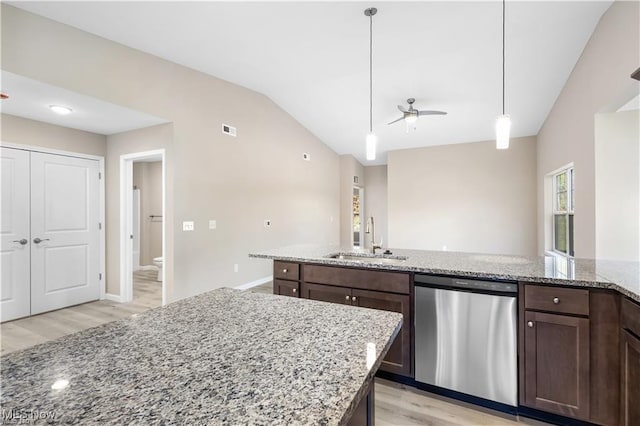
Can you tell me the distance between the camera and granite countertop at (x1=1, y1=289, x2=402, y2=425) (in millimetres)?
639

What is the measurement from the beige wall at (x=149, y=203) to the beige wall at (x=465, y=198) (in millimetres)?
5344

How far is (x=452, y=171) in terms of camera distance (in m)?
6.74

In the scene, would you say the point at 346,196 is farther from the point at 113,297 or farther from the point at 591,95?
the point at 113,297

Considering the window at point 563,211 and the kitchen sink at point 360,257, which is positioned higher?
the window at point 563,211

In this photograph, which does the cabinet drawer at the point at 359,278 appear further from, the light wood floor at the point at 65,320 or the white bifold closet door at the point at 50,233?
the white bifold closet door at the point at 50,233

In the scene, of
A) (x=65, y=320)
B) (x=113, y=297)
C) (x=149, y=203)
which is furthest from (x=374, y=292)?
(x=149, y=203)

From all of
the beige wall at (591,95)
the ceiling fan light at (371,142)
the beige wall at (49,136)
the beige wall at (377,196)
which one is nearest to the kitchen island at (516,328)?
the ceiling fan light at (371,142)

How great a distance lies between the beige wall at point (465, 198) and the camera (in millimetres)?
6137

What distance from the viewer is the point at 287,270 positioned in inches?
103

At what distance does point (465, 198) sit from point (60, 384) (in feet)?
23.2

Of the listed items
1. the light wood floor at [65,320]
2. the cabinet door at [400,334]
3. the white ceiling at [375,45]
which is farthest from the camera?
the light wood floor at [65,320]

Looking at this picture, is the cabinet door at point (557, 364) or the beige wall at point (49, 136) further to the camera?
the beige wall at point (49, 136)

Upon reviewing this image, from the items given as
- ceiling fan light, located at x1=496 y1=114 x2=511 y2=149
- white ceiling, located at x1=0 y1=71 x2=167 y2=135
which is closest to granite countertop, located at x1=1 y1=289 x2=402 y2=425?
ceiling fan light, located at x1=496 y1=114 x2=511 y2=149

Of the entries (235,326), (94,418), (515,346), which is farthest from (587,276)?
(94,418)
